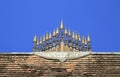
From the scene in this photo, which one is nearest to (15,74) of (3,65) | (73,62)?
(3,65)

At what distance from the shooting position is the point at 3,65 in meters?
9.41

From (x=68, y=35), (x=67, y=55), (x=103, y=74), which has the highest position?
(x=68, y=35)

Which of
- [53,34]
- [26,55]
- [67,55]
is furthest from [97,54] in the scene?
[26,55]

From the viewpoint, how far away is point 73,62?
9.34 metres

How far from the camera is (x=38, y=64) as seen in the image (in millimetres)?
9328

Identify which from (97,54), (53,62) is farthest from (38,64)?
(97,54)

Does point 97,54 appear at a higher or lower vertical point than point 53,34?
lower

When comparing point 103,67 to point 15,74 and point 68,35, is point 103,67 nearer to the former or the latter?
point 68,35

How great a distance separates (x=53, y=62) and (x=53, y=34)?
0.92 m

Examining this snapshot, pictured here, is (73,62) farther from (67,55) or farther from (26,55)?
(26,55)

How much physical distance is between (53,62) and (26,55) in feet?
2.82

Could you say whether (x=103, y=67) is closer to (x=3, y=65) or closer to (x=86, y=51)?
(x=86, y=51)

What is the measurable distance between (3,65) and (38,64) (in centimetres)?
107

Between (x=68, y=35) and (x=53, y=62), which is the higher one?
(x=68, y=35)
